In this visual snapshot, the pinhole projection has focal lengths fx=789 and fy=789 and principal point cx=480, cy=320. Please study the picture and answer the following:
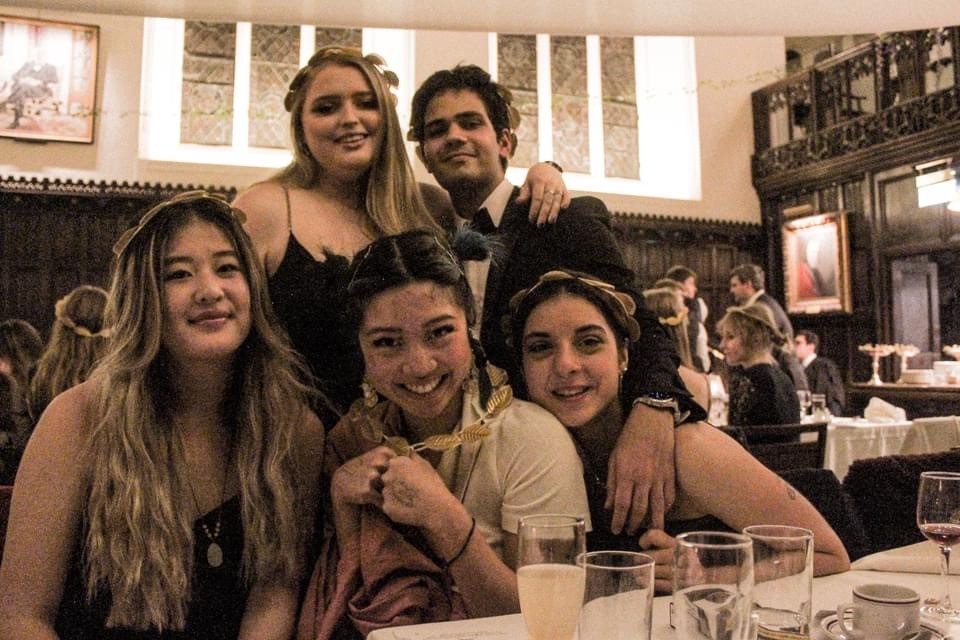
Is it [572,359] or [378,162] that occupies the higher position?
[378,162]

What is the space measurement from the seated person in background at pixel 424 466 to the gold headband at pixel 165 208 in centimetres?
32

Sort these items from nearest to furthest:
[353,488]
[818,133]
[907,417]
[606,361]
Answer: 1. [353,488]
2. [606,361]
3. [907,417]
4. [818,133]

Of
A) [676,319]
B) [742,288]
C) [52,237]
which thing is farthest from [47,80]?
[742,288]

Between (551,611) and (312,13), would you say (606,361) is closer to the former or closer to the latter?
(551,611)

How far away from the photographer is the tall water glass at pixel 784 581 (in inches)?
43.4

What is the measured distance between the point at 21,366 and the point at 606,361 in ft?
11.8

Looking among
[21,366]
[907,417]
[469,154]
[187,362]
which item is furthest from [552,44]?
[187,362]

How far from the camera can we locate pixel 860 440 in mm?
5656

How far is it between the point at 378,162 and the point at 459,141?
233mm

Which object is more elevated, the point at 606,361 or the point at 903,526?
the point at 606,361

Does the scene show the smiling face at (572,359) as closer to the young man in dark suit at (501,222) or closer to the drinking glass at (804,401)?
the young man in dark suit at (501,222)

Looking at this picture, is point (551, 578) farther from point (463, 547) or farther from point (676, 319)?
point (676, 319)

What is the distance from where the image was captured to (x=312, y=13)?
0.92 metres

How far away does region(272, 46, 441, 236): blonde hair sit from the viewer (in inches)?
84.1
